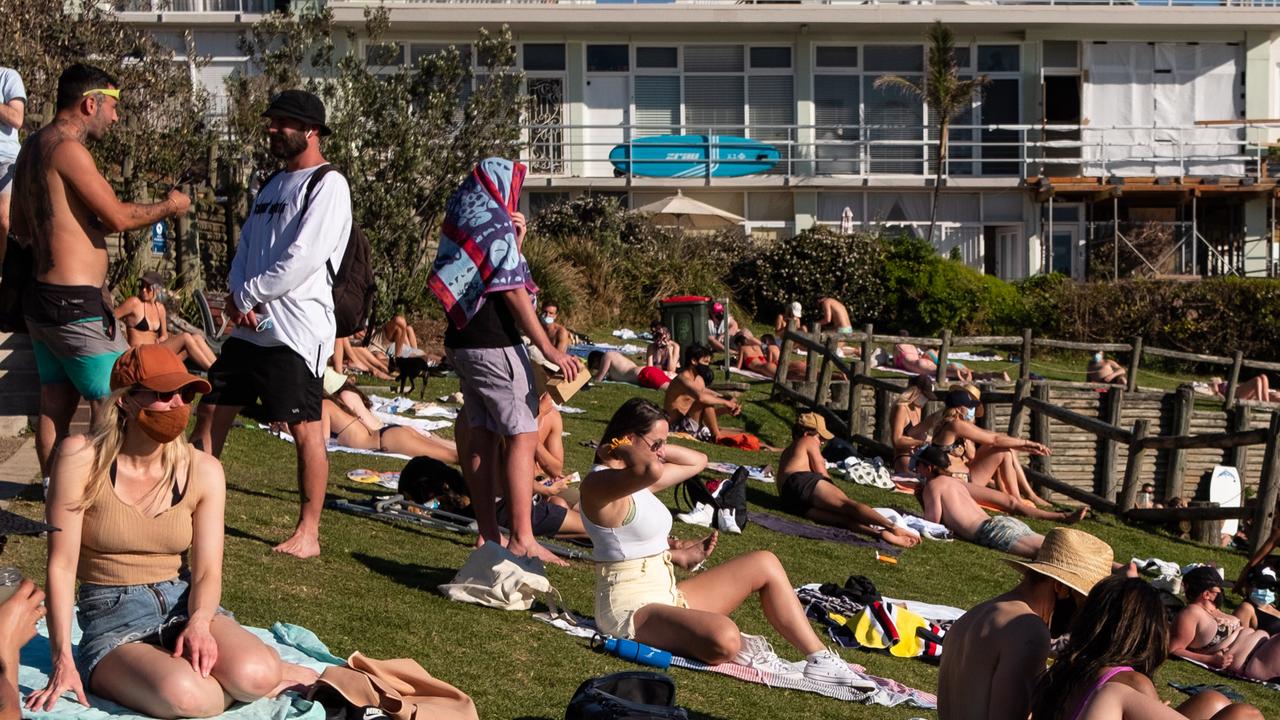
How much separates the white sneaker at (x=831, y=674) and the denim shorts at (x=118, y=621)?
2814 millimetres

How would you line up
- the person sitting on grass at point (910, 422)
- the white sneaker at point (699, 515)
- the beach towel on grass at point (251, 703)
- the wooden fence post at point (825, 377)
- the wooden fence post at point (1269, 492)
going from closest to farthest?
the beach towel on grass at point (251, 703)
the white sneaker at point (699, 515)
the wooden fence post at point (1269, 492)
the person sitting on grass at point (910, 422)
the wooden fence post at point (825, 377)

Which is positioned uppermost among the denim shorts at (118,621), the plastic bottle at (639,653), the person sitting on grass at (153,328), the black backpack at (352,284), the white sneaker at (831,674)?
the black backpack at (352,284)

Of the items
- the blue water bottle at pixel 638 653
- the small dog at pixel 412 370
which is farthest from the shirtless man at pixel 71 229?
the small dog at pixel 412 370

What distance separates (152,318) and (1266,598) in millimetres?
9859

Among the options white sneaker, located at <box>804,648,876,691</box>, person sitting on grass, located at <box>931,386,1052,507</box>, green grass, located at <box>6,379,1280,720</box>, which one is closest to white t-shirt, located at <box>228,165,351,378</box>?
green grass, located at <box>6,379,1280,720</box>

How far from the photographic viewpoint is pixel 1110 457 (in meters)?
15.2

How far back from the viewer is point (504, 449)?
7.15m

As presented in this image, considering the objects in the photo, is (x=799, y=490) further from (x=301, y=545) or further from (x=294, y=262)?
(x=294, y=262)

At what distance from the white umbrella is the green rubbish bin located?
7670 millimetres

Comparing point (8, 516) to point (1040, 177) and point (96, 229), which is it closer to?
point (96, 229)

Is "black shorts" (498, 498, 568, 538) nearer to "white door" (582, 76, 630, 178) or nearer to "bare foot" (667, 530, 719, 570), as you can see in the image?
"bare foot" (667, 530, 719, 570)

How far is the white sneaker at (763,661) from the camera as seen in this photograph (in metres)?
6.41

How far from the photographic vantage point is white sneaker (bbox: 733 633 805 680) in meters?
6.41

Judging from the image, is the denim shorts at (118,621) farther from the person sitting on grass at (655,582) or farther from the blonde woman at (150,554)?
the person sitting on grass at (655,582)
